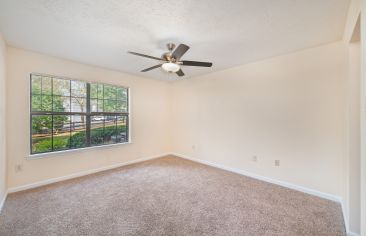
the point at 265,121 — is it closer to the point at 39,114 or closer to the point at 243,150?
the point at 243,150

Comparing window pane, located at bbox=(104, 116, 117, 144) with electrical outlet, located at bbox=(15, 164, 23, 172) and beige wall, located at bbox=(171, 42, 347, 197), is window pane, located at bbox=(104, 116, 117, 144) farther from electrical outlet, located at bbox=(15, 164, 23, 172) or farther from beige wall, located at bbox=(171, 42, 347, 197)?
beige wall, located at bbox=(171, 42, 347, 197)

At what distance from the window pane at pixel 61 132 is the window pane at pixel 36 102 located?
0.30 m

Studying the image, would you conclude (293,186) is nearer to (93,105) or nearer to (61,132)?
(93,105)

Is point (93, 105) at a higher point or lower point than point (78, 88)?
lower

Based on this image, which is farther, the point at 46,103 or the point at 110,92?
the point at 110,92

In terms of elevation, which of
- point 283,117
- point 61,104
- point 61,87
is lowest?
point 283,117

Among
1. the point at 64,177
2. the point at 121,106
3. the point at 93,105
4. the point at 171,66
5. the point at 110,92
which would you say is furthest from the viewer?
the point at 121,106

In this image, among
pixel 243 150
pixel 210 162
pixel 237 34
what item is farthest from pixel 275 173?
pixel 237 34

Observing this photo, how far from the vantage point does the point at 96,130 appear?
3.71 meters

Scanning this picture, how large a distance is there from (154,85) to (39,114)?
273cm

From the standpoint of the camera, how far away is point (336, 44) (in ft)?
7.79

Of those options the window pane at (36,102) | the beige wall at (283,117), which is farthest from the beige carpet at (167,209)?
the window pane at (36,102)

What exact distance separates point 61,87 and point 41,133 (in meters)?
0.95

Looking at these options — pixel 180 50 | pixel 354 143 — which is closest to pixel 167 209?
pixel 180 50
